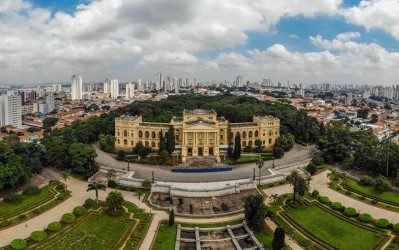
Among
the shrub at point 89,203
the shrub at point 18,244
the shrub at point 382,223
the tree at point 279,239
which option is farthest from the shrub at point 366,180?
the shrub at point 18,244

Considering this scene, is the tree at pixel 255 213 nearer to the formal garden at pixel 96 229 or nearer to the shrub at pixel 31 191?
the formal garden at pixel 96 229

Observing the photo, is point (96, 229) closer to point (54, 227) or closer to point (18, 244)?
point (54, 227)

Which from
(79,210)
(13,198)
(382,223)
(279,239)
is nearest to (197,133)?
(79,210)

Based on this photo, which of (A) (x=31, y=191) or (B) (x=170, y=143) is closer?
(A) (x=31, y=191)

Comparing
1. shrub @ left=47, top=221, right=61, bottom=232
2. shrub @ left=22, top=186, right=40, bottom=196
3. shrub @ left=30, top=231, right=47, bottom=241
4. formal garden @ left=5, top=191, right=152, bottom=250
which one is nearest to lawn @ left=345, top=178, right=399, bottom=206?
formal garden @ left=5, top=191, right=152, bottom=250

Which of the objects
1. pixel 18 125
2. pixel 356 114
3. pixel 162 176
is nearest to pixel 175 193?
pixel 162 176

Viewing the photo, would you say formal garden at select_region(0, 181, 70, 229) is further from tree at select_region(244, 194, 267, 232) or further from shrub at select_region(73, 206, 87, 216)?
tree at select_region(244, 194, 267, 232)
